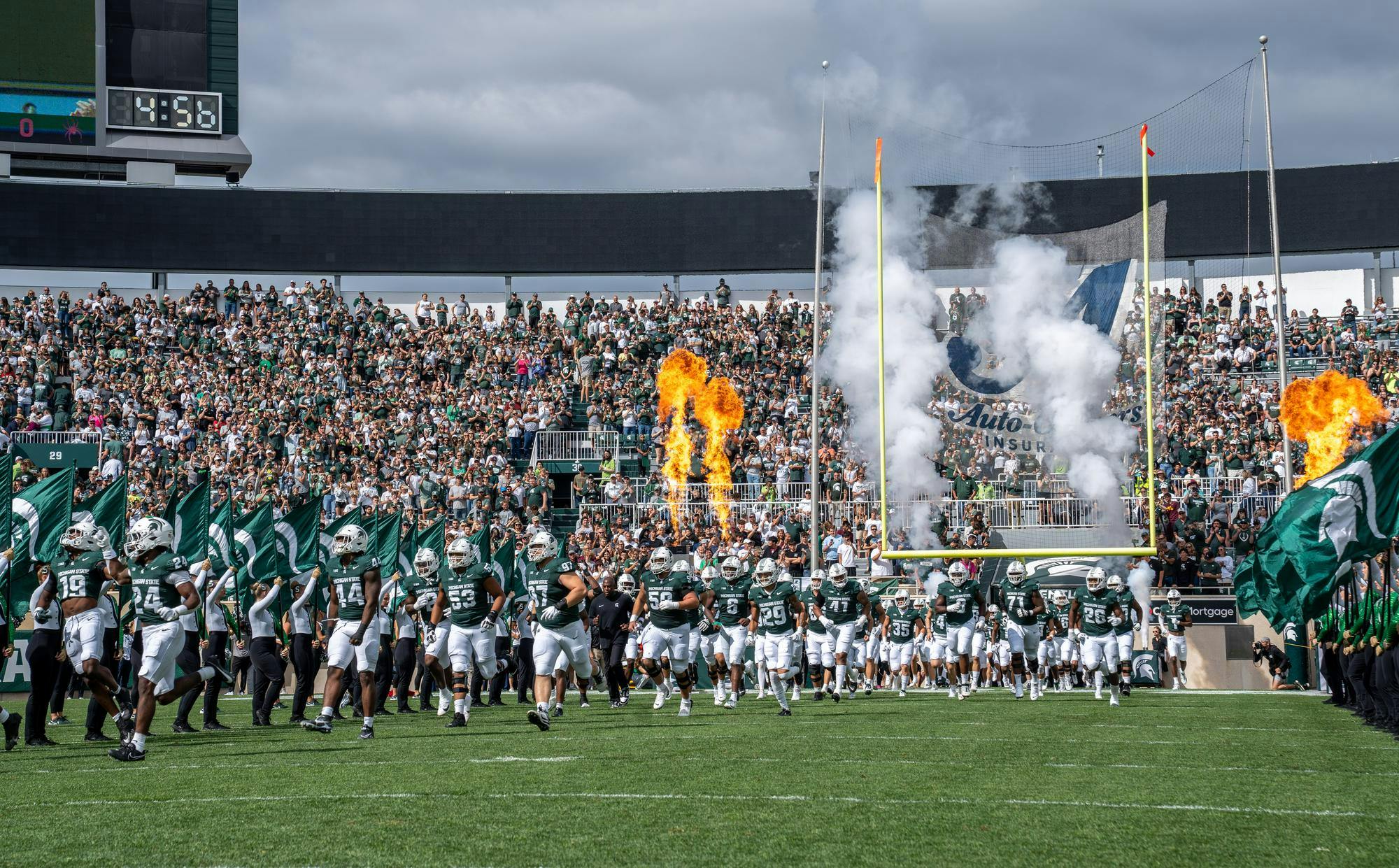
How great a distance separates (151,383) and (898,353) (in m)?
19.2

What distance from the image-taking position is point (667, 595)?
1827 centimetres

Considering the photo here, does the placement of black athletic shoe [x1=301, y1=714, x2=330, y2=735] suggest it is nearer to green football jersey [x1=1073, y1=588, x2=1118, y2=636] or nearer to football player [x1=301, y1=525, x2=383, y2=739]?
football player [x1=301, y1=525, x2=383, y2=739]

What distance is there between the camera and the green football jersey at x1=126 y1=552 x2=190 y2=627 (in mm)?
11734

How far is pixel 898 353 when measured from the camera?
106 feet

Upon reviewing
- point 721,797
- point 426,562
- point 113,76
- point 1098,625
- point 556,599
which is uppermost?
point 113,76

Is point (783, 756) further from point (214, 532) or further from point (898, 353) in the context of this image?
point (898, 353)

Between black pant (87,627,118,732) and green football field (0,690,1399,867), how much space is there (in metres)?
0.69

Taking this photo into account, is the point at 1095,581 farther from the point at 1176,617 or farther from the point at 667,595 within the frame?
the point at 667,595

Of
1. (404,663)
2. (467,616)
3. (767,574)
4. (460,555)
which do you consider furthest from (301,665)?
(767,574)

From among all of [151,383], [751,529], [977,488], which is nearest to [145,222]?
[151,383]

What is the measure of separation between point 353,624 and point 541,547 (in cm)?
201

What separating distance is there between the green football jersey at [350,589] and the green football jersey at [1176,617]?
668 inches

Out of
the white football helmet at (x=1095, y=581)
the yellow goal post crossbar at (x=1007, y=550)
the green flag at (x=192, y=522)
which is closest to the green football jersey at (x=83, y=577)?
the green flag at (x=192, y=522)

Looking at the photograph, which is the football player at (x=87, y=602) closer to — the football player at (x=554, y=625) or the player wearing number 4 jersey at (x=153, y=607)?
the player wearing number 4 jersey at (x=153, y=607)
